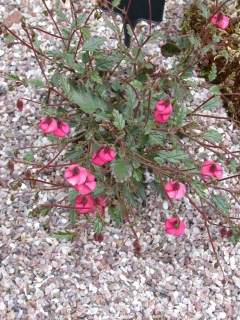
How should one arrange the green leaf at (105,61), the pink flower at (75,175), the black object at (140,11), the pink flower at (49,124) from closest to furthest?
the pink flower at (75,175) → the pink flower at (49,124) → the green leaf at (105,61) → the black object at (140,11)

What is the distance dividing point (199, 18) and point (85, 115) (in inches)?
38.1

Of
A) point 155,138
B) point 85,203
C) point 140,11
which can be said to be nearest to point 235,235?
Answer: point 155,138

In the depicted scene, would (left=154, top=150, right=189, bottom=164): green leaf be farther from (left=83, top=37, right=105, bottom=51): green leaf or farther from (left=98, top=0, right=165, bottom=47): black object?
(left=98, top=0, right=165, bottom=47): black object

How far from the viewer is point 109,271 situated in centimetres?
213

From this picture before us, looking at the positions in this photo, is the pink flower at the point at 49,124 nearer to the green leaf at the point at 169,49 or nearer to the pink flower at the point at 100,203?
the pink flower at the point at 100,203

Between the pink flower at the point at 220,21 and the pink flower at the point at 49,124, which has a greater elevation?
the pink flower at the point at 220,21

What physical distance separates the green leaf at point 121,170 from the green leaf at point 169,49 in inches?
31.0

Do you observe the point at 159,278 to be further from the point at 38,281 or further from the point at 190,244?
the point at 38,281

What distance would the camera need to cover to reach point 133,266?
7.06 feet

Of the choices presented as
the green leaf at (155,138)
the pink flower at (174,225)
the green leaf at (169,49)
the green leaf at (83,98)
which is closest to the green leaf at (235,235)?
the pink flower at (174,225)

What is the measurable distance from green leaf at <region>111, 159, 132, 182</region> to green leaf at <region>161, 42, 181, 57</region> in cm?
79

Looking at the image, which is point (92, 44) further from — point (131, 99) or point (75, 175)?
point (75, 175)

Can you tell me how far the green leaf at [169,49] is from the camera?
244 cm

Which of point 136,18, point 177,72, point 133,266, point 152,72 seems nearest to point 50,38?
point 136,18
